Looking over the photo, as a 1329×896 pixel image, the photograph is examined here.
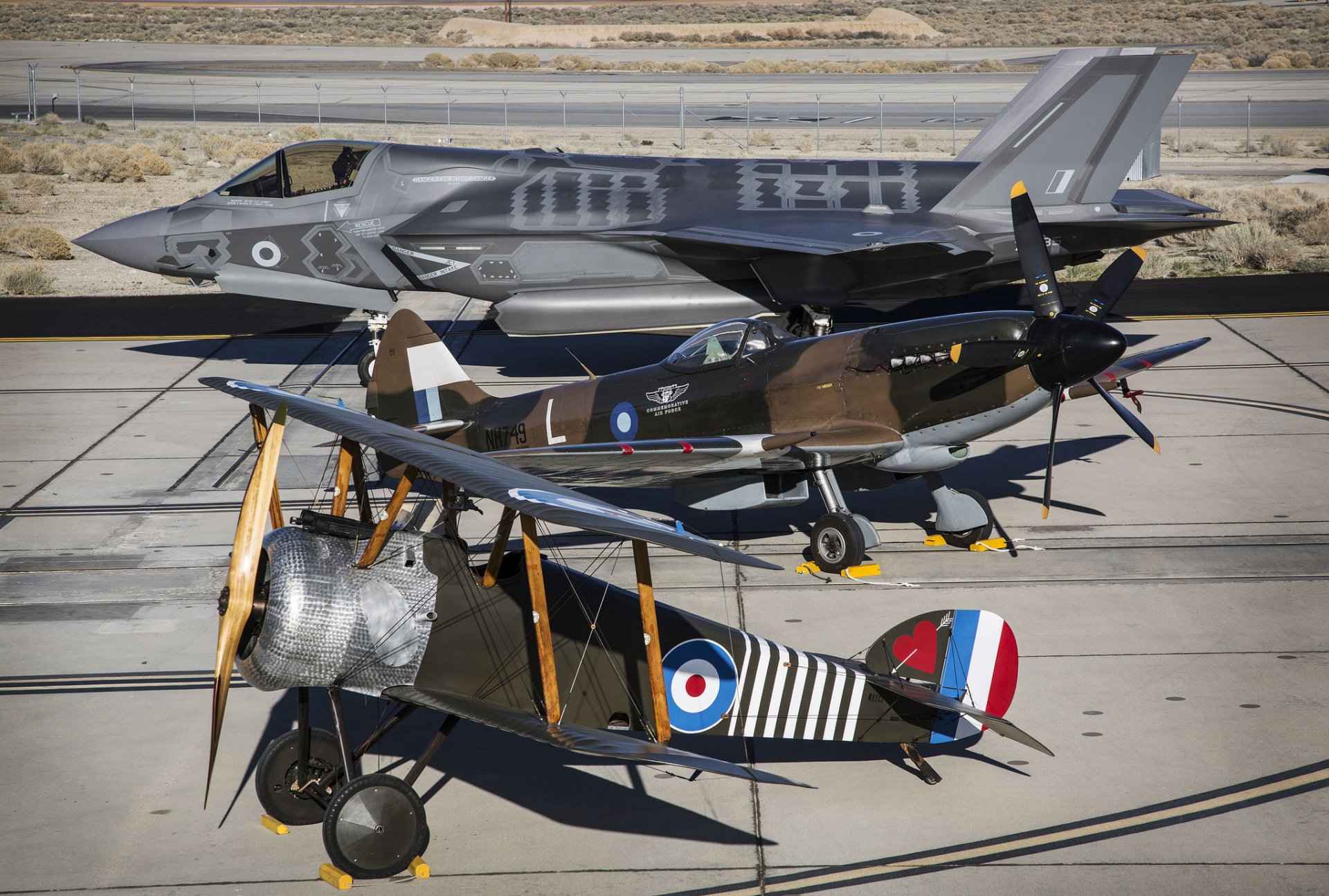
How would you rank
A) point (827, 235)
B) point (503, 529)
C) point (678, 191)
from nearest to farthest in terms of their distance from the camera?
point (503, 529) → point (827, 235) → point (678, 191)

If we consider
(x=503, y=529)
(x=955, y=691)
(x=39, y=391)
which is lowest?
(x=39, y=391)

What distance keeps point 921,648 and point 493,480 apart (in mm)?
3154

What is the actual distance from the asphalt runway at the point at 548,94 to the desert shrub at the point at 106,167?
13495mm

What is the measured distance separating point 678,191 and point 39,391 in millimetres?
11104

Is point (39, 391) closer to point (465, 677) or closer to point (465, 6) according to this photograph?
point (465, 677)

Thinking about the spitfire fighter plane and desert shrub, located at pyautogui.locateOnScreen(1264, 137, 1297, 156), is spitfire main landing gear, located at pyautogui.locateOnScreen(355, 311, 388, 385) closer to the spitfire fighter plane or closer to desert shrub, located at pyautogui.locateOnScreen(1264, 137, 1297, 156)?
the spitfire fighter plane

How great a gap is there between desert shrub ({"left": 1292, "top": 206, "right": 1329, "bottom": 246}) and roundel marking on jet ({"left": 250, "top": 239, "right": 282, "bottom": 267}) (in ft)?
85.1

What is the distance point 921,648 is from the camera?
8141mm

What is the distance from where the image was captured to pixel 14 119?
57844mm

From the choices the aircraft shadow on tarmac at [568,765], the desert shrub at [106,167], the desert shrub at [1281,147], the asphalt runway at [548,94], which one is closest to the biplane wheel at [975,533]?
the aircraft shadow on tarmac at [568,765]

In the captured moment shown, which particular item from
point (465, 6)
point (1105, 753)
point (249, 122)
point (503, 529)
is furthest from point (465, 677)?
point (465, 6)

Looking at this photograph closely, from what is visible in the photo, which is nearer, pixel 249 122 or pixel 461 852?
pixel 461 852

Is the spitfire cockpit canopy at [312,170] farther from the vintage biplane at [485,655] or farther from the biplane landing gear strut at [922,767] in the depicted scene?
the biplane landing gear strut at [922,767]

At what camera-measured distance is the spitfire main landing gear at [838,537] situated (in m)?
12.4
